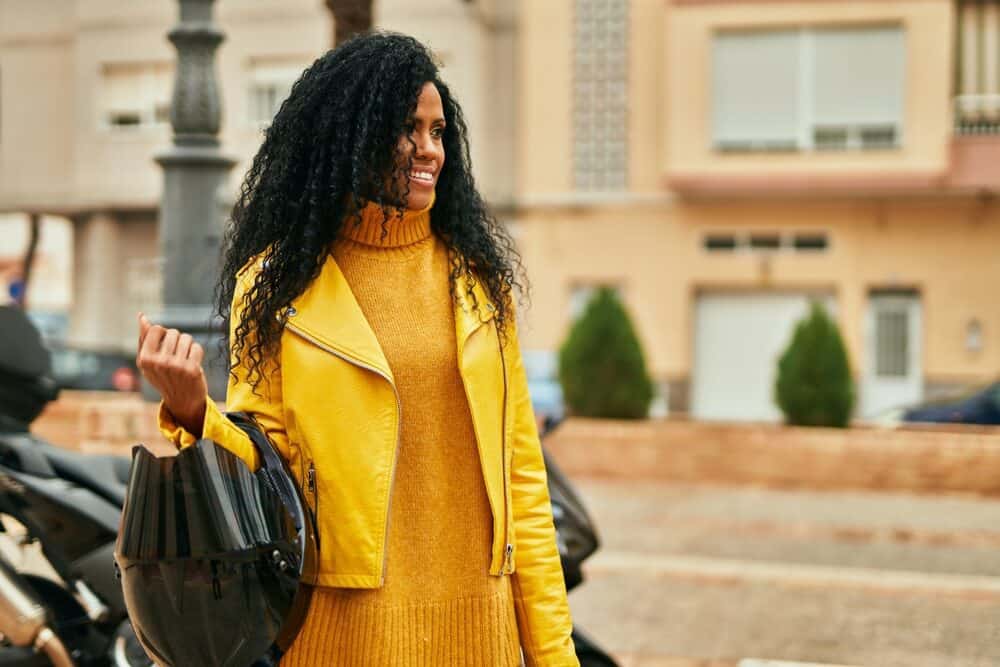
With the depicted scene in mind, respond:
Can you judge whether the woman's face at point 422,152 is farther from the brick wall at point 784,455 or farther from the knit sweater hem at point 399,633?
the brick wall at point 784,455

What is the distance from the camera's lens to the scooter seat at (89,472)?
4.28 m

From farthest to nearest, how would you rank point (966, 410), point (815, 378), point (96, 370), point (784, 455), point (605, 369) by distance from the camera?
point (96, 370) → point (966, 410) → point (605, 369) → point (815, 378) → point (784, 455)

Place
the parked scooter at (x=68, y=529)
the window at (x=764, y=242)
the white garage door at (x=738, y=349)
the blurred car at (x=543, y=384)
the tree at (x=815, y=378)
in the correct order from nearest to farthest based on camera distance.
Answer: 1. the parked scooter at (x=68, y=529)
2. the tree at (x=815, y=378)
3. the blurred car at (x=543, y=384)
4. the window at (x=764, y=242)
5. the white garage door at (x=738, y=349)

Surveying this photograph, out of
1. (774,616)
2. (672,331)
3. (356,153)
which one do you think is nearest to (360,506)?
(356,153)

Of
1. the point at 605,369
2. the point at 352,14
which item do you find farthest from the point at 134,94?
the point at 352,14

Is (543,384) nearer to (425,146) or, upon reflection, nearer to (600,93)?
(600,93)

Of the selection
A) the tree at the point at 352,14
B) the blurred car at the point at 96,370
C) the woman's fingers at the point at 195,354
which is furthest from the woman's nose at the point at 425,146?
the blurred car at the point at 96,370

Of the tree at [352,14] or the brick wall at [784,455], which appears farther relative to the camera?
the brick wall at [784,455]

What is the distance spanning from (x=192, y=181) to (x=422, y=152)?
559 cm

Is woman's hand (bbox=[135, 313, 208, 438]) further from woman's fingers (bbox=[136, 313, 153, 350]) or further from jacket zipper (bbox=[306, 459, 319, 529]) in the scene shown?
jacket zipper (bbox=[306, 459, 319, 529])

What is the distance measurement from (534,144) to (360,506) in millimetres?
24466

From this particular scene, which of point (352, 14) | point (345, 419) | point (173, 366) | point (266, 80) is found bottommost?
point (345, 419)

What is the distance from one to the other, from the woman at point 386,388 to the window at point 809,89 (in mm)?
23389

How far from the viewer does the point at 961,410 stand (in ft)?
47.4
